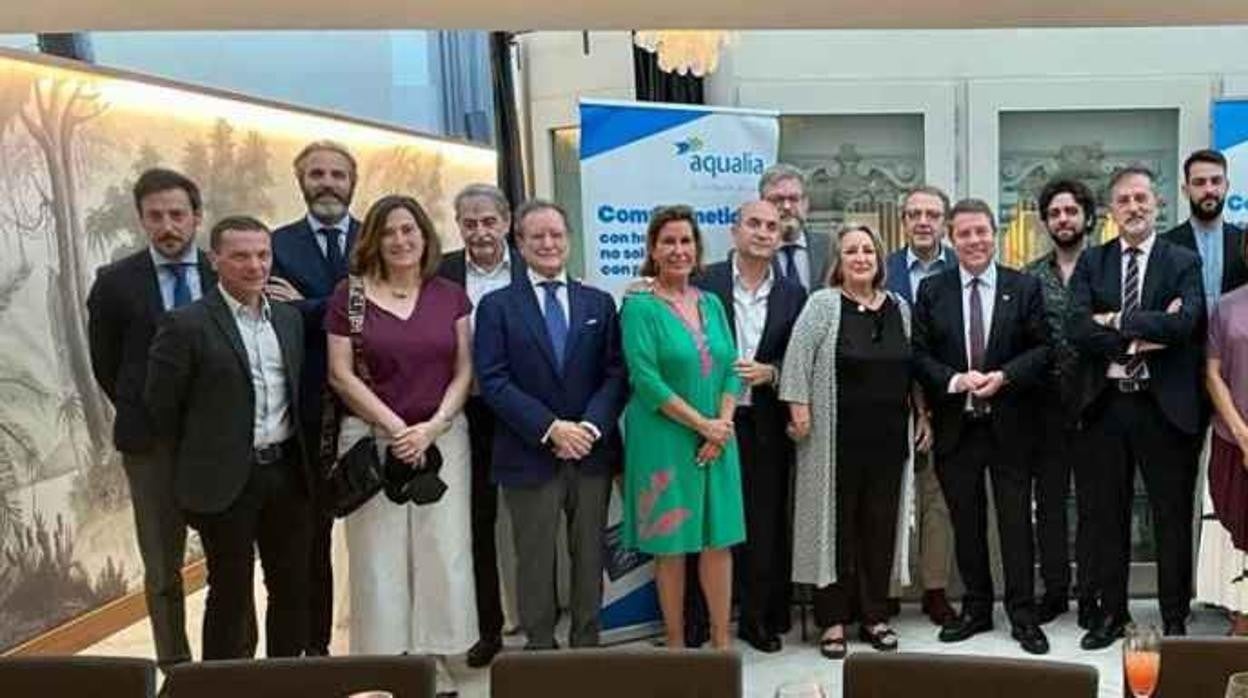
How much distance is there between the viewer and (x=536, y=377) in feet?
11.5

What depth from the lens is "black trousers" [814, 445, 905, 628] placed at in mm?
3828

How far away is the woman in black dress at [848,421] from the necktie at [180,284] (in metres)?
1.88

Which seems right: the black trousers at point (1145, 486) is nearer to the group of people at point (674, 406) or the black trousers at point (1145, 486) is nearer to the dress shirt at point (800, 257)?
the group of people at point (674, 406)

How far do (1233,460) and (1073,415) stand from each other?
500mm

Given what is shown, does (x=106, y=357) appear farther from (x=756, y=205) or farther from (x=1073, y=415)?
(x=1073, y=415)

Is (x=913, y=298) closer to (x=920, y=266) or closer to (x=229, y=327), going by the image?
(x=920, y=266)

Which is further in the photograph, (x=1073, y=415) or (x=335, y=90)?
(x=335, y=90)

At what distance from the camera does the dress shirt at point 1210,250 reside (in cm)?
388

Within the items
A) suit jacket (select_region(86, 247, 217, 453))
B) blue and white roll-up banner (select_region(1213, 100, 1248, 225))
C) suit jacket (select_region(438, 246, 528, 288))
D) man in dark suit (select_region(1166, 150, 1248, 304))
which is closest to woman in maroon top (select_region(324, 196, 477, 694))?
suit jacket (select_region(438, 246, 528, 288))

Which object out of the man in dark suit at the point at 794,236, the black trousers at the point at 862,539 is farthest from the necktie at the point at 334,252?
the black trousers at the point at 862,539

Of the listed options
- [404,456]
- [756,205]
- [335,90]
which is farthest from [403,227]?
[335,90]

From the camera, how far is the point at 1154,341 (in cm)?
361

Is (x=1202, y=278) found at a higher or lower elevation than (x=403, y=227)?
lower

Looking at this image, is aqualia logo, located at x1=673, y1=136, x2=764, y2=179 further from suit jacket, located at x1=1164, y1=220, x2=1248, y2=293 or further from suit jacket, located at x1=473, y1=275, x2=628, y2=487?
suit jacket, located at x1=1164, y1=220, x2=1248, y2=293
